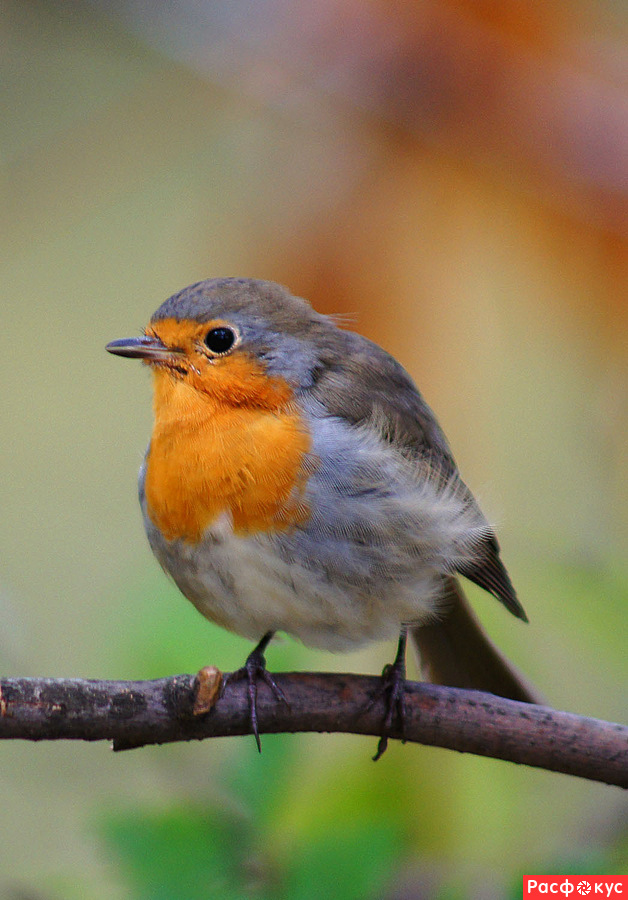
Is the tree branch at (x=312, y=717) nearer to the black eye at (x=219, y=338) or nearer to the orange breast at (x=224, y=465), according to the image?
the orange breast at (x=224, y=465)

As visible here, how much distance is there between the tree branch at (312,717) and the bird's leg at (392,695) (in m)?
0.02

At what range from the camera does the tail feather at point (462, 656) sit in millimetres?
2789

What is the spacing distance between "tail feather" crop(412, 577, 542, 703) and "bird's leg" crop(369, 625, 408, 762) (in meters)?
0.31

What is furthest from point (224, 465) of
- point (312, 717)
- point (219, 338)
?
point (312, 717)

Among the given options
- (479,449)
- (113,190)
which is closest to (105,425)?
(113,190)

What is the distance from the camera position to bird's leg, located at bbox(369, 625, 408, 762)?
2291mm

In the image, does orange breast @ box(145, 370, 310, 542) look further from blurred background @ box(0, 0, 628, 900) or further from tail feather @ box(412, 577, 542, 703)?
→ tail feather @ box(412, 577, 542, 703)

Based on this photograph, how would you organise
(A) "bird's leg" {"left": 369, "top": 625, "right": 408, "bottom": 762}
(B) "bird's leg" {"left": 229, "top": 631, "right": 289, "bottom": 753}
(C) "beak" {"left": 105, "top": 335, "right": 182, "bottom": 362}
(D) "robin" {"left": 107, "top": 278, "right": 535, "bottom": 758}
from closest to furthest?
(B) "bird's leg" {"left": 229, "top": 631, "right": 289, "bottom": 753}, (A) "bird's leg" {"left": 369, "top": 625, "right": 408, "bottom": 762}, (D) "robin" {"left": 107, "top": 278, "right": 535, "bottom": 758}, (C) "beak" {"left": 105, "top": 335, "right": 182, "bottom": 362}

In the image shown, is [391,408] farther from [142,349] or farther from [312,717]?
[312,717]

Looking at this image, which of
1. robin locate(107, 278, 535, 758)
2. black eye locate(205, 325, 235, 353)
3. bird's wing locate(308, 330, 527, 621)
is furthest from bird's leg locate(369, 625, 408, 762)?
black eye locate(205, 325, 235, 353)

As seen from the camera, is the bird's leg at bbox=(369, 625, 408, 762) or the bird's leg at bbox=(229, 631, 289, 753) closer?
the bird's leg at bbox=(229, 631, 289, 753)

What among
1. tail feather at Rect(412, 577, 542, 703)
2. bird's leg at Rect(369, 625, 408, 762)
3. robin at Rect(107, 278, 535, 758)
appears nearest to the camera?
bird's leg at Rect(369, 625, 408, 762)

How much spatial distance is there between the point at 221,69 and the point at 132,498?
102 inches

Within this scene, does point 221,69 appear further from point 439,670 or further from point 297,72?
point 439,670
